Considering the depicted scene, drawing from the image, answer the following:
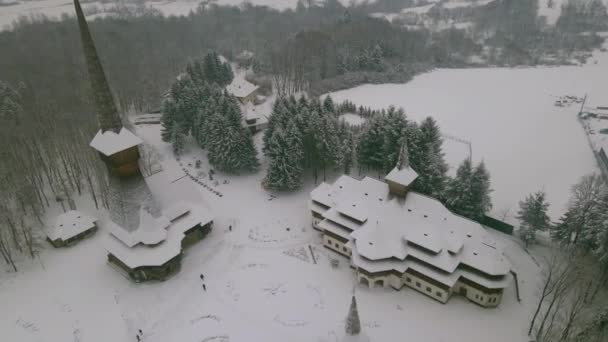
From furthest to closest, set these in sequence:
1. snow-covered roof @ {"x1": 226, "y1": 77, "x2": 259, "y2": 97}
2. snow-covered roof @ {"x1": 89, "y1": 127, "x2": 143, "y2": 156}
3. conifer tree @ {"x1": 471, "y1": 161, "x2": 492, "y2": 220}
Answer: snow-covered roof @ {"x1": 226, "y1": 77, "x2": 259, "y2": 97} < conifer tree @ {"x1": 471, "y1": 161, "x2": 492, "y2": 220} < snow-covered roof @ {"x1": 89, "y1": 127, "x2": 143, "y2": 156}

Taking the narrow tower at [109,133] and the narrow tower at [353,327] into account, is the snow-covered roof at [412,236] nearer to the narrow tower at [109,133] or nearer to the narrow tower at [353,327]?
the narrow tower at [353,327]

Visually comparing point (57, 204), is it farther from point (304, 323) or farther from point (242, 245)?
point (304, 323)

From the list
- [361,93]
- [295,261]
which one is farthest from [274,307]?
[361,93]

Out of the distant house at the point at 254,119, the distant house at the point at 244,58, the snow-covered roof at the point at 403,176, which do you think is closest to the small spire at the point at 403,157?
the snow-covered roof at the point at 403,176

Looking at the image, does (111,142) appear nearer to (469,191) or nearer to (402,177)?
(402,177)

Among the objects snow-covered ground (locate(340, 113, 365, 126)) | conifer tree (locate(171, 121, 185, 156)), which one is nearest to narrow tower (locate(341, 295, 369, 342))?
conifer tree (locate(171, 121, 185, 156))

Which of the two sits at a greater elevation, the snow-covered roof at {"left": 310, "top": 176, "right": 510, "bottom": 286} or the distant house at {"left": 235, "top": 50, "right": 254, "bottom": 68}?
the distant house at {"left": 235, "top": 50, "right": 254, "bottom": 68}

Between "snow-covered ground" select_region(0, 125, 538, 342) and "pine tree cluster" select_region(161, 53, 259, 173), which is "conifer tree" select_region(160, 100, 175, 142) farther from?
"snow-covered ground" select_region(0, 125, 538, 342)
